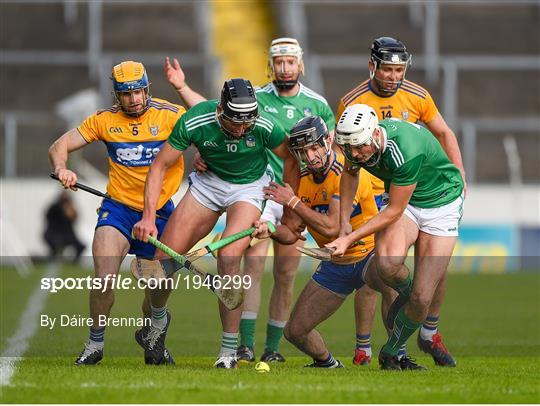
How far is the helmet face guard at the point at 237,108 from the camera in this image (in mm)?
9320

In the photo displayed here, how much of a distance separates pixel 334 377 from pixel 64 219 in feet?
46.0

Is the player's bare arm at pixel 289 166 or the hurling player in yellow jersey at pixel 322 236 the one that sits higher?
the player's bare arm at pixel 289 166

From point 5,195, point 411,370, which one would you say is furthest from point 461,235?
point 411,370

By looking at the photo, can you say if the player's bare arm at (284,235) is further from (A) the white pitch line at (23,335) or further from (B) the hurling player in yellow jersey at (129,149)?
(A) the white pitch line at (23,335)

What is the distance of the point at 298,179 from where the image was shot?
979 centimetres

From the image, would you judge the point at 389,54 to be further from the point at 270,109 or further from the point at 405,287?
the point at 405,287

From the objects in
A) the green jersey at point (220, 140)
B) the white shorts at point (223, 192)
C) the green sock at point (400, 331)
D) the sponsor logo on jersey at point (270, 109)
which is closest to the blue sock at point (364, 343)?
the green sock at point (400, 331)

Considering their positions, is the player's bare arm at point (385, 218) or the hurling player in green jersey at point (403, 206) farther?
the player's bare arm at point (385, 218)

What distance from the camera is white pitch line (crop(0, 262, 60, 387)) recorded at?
9273 mm

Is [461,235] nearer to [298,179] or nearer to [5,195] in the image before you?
[5,195]

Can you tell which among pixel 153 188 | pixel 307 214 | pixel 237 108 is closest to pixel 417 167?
pixel 307 214

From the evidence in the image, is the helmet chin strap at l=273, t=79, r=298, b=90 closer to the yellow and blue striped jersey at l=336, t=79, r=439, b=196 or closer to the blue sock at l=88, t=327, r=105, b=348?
the yellow and blue striped jersey at l=336, t=79, r=439, b=196

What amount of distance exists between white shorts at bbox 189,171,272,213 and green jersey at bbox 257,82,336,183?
113 centimetres

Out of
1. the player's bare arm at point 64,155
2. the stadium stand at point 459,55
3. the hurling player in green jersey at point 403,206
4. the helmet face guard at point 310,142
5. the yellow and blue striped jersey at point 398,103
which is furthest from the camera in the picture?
the stadium stand at point 459,55
